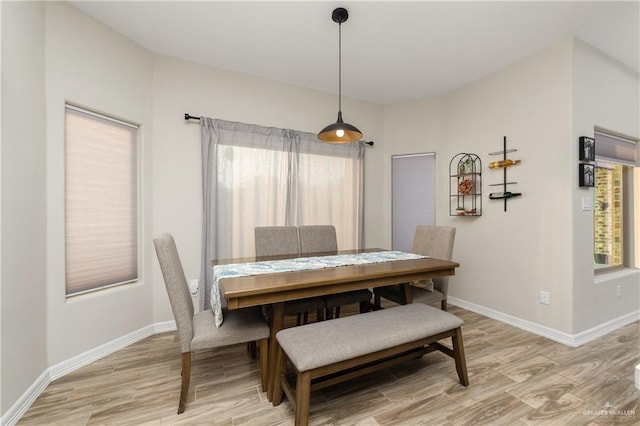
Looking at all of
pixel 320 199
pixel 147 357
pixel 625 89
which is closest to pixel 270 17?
pixel 320 199

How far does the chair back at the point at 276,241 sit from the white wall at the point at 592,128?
2.56 m

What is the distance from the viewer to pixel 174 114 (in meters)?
2.76

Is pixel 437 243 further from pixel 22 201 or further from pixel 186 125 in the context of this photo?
pixel 22 201

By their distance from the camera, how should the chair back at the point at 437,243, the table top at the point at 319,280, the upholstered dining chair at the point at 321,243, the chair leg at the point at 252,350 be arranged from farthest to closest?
1. the upholstered dining chair at the point at 321,243
2. the chair back at the point at 437,243
3. the chair leg at the point at 252,350
4. the table top at the point at 319,280

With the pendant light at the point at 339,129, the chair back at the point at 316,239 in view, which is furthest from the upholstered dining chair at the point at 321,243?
the pendant light at the point at 339,129

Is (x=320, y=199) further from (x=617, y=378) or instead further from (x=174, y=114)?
(x=617, y=378)

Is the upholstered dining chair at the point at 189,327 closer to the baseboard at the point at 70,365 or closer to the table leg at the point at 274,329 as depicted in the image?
the table leg at the point at 274,329

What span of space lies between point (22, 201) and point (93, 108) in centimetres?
95

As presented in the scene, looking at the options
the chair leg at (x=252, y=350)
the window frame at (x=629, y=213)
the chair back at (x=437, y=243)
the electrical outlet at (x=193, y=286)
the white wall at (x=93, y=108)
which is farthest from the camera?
the window frame at (x=629, y=213)

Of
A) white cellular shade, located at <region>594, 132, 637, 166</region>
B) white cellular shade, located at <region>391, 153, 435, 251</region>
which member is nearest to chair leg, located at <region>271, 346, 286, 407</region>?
white cellular shade, located at <region>391, 153, 435, 251</region>

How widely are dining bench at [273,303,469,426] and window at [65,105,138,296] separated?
5.98 ft

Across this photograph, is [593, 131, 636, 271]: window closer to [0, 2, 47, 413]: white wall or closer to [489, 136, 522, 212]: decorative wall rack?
[489, 136, 522, 212]: decorative wall rack

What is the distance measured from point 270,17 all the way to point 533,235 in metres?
3.14

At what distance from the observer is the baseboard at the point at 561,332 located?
2404 millimetres
